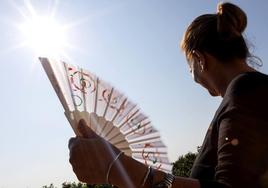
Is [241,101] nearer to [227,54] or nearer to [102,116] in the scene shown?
[227,54]

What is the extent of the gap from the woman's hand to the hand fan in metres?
0.30

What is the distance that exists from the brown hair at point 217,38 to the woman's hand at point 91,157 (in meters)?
0.91

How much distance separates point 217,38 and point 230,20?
0.85ft

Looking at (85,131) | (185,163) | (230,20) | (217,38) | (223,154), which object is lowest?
(185,163)

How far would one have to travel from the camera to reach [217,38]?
2.62 meters

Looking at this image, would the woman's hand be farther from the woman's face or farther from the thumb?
the woman's face

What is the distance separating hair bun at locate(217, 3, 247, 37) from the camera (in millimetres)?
2668

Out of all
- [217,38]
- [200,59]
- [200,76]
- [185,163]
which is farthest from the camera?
[185,163]

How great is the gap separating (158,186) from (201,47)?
920mm

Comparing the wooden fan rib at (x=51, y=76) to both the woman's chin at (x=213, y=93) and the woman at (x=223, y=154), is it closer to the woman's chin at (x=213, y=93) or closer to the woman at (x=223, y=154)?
the woman at (x=223, y=154)

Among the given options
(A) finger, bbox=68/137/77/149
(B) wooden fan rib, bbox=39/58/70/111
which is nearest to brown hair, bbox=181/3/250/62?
(B) wooden fan rib, bbox=39/58/70/111

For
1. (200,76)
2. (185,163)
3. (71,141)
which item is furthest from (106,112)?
(185,163)

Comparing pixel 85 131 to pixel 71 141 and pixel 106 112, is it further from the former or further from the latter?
pixel 106 112

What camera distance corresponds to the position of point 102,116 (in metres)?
3.18
